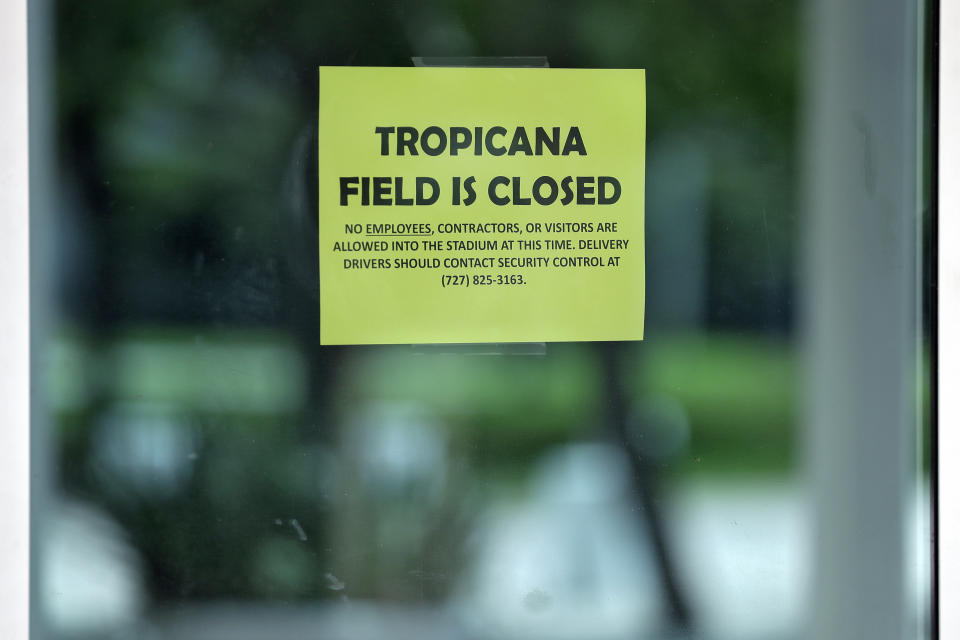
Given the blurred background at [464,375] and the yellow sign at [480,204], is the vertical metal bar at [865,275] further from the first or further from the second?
the yellow sign at [480,204]

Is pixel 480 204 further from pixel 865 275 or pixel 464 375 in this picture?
pixel 865 275

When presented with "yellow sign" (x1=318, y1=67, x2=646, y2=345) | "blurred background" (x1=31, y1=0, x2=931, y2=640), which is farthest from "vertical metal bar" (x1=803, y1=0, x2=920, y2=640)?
"yellow sign" (x1=318, y1=67, x2=646, y2=345)

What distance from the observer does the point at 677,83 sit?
1038mm

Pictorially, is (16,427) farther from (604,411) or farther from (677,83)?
(677,83)

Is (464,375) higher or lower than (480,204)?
lower

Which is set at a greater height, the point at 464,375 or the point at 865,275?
the point at 865,275

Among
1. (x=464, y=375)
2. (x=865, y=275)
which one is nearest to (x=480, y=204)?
(x=464, y=375)

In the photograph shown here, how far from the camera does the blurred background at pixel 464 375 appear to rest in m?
1.01

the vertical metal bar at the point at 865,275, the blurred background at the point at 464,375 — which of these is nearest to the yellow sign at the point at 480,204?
the blurred background at the point at 464,375

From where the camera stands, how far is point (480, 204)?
3.35 feet

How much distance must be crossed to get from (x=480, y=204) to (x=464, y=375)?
0.66ft

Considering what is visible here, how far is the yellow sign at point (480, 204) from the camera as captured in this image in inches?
40.0

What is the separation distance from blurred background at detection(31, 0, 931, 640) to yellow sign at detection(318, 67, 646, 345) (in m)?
0.03

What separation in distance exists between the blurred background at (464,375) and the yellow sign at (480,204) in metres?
0.03
